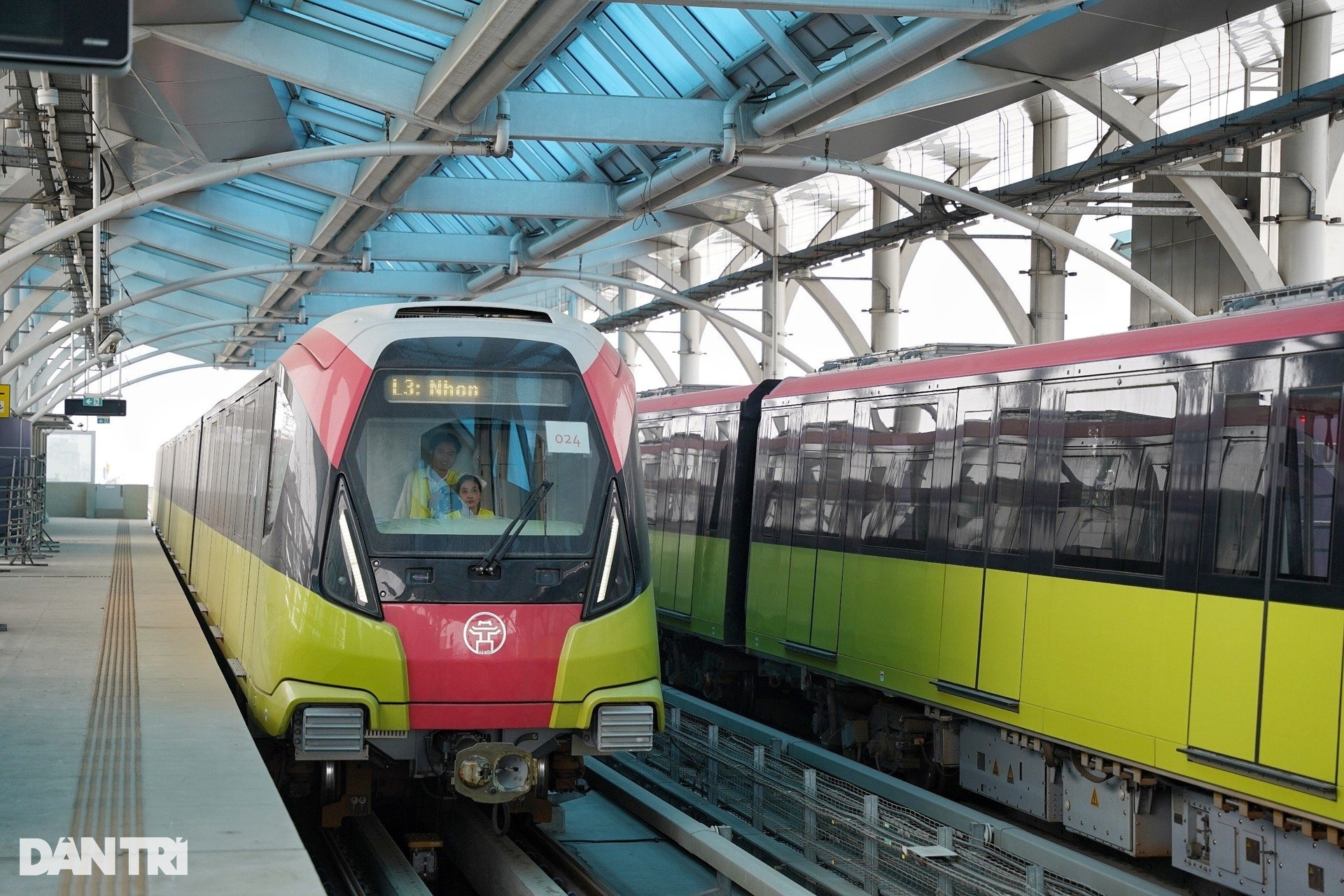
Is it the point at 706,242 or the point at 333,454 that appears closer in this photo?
the point at 333,454

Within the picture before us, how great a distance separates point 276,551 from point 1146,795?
18.9 ft

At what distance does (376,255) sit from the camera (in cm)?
3366

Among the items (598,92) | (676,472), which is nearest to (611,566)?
(676,472)

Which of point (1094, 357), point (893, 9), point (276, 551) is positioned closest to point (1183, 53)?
point (893, 9)

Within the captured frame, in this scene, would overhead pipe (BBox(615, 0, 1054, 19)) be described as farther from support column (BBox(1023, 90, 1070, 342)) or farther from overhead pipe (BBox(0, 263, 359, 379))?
overhead pipe (BBox(0, 263, 359, 379))

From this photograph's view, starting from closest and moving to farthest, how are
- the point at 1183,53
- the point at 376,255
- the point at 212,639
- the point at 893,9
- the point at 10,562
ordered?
the point at 893,9
the point at 212,639
the point at 1183,53
the point at 10,562
the point at 376,255

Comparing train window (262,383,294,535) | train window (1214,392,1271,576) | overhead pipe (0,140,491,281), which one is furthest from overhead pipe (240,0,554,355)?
train window (1214,392,1271,576)

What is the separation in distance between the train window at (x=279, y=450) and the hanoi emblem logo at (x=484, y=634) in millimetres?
1702

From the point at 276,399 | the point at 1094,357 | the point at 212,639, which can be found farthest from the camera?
the point at 212,639

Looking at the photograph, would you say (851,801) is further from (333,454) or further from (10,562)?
(10,562)

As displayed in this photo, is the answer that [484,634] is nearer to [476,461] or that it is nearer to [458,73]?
[476,461]

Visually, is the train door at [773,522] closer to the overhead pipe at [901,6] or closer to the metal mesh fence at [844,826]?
the metal mesh fence at [844,826]

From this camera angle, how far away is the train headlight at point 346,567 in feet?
29.2

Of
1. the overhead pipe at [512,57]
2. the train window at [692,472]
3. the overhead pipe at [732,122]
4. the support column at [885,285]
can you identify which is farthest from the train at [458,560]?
the support column at [885,285]
